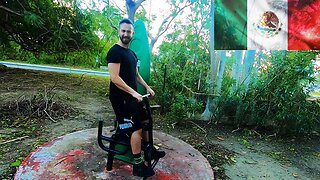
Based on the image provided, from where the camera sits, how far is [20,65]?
8.28 meters

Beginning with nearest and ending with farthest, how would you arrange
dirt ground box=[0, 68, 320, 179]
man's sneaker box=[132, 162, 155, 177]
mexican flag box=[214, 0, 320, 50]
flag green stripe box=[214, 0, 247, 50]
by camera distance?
man's sneaker box=[132, 162, 155, 177], dirt ground box=[0, 68, 320, 179], mexican flag box=[214, 0, 320, 50], flag green stripe box=[214, 0, 247, 50]

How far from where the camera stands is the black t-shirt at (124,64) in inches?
73.2

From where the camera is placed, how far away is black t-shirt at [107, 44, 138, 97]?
186cm

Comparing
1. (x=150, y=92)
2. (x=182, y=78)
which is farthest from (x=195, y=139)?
(x=150, y=92)

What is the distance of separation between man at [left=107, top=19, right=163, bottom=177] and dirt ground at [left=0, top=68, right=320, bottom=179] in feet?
3.17

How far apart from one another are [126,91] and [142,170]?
0.66 m

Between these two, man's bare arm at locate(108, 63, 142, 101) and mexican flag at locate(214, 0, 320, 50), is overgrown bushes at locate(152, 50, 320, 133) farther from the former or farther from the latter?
man's bare arm at locate(108, 63, 142, 101)

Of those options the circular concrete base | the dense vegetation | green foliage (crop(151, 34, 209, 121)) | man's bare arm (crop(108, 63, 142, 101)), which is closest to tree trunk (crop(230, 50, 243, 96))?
the dense vegetation

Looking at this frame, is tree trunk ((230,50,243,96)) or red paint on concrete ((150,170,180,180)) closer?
Answer: red paint on concrete ((150,170,180,180))

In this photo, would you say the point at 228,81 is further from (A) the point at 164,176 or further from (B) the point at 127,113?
(B) the point at 127,113

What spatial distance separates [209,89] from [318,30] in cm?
166

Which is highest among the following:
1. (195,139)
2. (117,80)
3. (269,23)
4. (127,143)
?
(269,23)

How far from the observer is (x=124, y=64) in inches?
75.1

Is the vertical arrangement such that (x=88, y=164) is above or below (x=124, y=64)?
below
